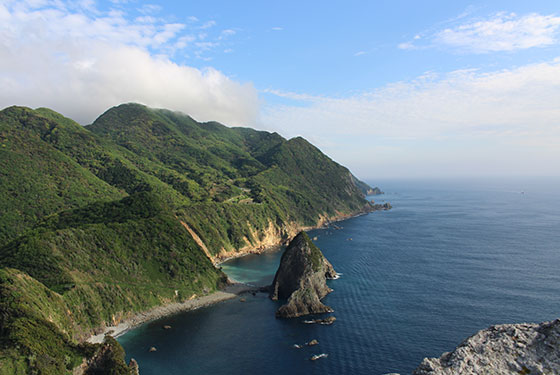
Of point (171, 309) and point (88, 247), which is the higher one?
point (88, 247)

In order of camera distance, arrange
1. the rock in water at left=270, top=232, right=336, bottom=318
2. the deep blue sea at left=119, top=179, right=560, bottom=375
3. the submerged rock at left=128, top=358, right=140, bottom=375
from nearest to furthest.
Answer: the submerged rock at left=128, top=358, right=140, bottom=375, the deep blue sea at left=119, top=179, right=560, bottom=375, the rock in water at left=270, top=232, right=336, bottom=318

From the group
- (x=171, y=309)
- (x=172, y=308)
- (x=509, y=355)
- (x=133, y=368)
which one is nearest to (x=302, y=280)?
(x=172, y=308)

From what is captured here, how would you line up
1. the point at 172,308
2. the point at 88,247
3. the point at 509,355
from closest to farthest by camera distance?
the point at 509,355, the point at 172,308, the point at 88,247

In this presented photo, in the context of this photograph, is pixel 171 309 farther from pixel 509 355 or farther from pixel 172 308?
pixel 509 355

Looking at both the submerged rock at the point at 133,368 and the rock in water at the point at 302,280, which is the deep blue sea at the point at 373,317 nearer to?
the submerged rock at the point at 133,368

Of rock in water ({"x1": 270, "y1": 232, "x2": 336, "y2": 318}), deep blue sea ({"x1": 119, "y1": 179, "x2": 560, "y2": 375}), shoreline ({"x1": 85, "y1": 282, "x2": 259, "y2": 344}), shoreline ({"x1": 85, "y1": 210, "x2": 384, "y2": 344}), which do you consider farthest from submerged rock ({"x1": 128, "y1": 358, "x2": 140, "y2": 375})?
rock in water ({"x1": 270, "y1": 232, "x2": 336, "y2": 318})

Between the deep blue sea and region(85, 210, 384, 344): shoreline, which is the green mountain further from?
the deep blue sea
